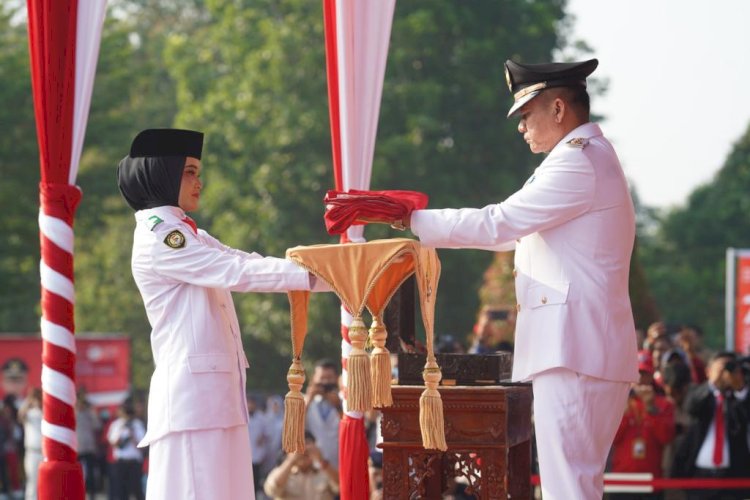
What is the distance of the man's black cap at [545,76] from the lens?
18.3 ft

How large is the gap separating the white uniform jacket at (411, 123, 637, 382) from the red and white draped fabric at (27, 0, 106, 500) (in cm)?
230

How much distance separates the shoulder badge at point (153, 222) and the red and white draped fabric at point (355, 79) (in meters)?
1.72

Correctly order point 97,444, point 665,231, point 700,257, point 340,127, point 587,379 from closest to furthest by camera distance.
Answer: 1. point 587,379
2. point 340,127
3. point 97,444
4. point 700,257
5. point 665,231

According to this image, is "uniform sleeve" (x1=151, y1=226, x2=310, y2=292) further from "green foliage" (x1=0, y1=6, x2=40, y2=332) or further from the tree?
the tree

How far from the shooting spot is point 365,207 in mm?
5727

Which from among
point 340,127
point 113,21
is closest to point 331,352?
point 113,21

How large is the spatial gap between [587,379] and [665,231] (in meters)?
43.5

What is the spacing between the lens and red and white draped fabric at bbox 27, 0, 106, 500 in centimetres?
703

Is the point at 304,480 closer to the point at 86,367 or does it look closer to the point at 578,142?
the point at 578,142

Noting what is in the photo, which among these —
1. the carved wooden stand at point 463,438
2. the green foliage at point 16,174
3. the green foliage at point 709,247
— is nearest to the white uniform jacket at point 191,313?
the carved wooden stand at point 463,438

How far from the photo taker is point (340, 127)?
7609 millimetres

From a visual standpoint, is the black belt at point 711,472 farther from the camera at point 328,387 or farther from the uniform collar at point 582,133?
the uniform collar at point 582,133

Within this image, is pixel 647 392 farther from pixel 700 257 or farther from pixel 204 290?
pixel 700 257

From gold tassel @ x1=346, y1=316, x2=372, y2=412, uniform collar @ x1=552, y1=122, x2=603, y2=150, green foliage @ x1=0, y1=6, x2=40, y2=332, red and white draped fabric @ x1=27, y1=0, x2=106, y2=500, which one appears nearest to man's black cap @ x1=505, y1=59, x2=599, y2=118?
uniform collar @ x1=552, y1=122, x2=603, y2=150
